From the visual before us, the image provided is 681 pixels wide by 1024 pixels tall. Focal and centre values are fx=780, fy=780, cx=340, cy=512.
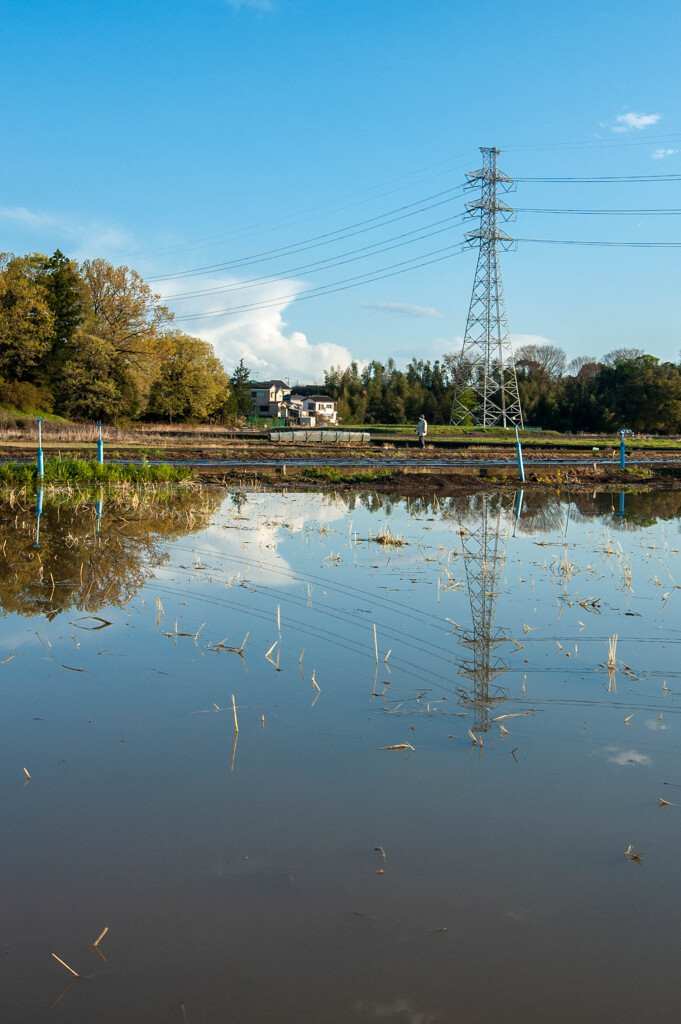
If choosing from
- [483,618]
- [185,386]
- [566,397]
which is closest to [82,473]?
[483,618]

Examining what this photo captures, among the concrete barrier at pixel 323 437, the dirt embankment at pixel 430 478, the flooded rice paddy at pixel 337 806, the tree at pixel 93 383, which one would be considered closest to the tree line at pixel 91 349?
the tree at pixel 93 383

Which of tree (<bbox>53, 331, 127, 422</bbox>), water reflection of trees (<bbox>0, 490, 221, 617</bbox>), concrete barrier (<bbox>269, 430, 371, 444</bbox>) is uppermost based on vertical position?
tree (<bbox>53, 331, 127, 422</bbox>)

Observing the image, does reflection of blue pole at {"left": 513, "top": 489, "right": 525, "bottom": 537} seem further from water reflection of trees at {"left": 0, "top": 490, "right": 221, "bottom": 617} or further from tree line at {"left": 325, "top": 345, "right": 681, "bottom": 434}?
tree line at {"left": 325, "top": 345, "right": 681, "bottom": 434}

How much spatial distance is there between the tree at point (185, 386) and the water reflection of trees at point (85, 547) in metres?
51.2

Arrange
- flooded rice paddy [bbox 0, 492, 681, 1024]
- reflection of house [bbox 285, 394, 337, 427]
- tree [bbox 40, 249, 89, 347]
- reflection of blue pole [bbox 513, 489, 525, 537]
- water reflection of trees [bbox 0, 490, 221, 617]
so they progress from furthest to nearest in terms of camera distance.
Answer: reflection of house [bbox 285, 394, 337, 427], tree [bbox 40, 249, 89, 347], reflection of blue pole [bbox 513, 489, 525, 537], water reflection of trees [bbox 0, 490, 221, 617], flooded rice paddy [bbox 0, 492, 681, 1024]

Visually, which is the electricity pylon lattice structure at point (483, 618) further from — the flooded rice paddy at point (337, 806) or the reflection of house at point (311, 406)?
the reflection of house at point (311, 406)

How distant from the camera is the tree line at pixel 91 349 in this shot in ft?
178

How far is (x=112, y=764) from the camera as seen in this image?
4137mm

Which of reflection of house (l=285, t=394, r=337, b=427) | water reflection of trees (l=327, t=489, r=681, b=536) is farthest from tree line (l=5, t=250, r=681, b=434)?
water reflection of trees (l=327, t=489, r=681, b=536)

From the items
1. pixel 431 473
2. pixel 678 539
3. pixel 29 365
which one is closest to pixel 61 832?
pixel 678 539

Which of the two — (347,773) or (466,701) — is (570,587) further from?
(347,773)

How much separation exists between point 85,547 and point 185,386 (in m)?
58.5

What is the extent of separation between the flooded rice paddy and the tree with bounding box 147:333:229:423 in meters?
59.9

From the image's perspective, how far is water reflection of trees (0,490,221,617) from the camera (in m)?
7.88
